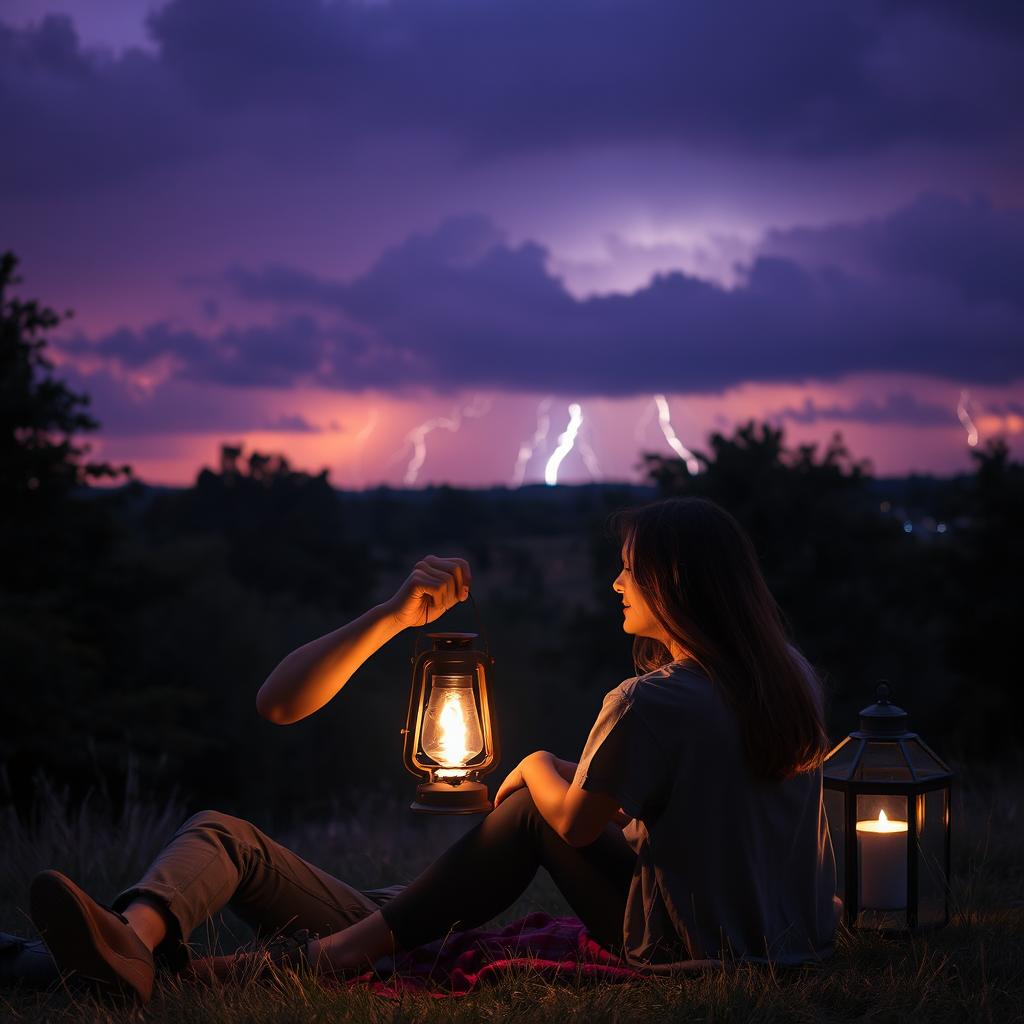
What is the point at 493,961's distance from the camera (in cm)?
309

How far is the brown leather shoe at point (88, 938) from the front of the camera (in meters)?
2.67

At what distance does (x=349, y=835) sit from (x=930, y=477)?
75.3ft

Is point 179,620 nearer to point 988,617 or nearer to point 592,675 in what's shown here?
point 592,675

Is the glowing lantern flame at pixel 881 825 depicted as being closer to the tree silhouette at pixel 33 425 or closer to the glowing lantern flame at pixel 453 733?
the glowing lantern flame at pixel 453 733

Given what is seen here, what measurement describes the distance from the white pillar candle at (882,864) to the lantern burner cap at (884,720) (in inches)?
10.2

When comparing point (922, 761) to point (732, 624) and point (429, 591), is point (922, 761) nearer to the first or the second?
point (732, 624)

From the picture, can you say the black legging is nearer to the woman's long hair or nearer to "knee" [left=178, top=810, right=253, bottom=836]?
"knee" [left=178, top=810, right=253, bottom=836]

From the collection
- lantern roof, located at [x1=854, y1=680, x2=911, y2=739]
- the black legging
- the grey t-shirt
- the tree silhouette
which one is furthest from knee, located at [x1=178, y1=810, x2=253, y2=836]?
the tree silhouette

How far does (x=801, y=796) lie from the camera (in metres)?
2.92

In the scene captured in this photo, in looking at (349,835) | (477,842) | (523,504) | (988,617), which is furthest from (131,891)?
A: (523,504)

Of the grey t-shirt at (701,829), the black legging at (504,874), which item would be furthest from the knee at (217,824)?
the grey t-shirt at (701,829)

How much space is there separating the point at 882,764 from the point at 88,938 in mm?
2278

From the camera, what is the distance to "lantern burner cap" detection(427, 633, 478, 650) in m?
3.20

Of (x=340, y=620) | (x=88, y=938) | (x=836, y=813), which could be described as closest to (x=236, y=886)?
(x=88, y=938)
